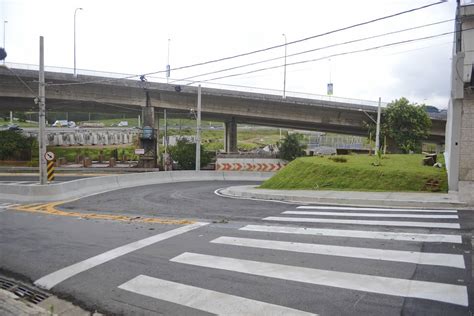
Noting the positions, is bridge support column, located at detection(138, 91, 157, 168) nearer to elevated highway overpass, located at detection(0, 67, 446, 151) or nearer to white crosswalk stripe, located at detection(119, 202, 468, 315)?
elevated highway overpass, located at detection(0, 67, 446, 151)

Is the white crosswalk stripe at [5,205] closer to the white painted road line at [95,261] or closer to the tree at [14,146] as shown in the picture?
the white painted road line at [95,261]

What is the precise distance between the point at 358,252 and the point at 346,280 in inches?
64.8

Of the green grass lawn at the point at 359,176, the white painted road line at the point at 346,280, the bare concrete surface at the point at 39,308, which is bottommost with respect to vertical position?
the bare concrete surface at the point at 39,308

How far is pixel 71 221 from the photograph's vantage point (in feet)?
42.2

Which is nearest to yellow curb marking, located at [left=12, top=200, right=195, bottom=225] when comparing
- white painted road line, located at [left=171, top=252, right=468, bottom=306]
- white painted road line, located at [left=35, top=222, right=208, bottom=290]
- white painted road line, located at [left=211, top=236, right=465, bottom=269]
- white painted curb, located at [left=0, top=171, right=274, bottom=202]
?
white painted curb, located at [left=0, top=171, right=274, bottom=202]

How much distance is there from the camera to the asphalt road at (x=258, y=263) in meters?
5.41

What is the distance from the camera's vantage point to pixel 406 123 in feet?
159

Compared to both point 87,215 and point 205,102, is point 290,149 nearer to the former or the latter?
point 205,102

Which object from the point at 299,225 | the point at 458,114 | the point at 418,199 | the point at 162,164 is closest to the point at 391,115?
the point at 162,164

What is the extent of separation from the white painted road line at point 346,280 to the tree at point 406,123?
147 ft

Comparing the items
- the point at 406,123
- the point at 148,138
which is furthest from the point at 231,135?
the point at 406,123

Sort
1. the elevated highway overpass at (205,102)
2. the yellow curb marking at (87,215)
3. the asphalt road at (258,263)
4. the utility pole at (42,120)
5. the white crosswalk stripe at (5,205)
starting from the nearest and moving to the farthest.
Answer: the asphalt road at (258,263)
the yellow curb marking at (87,215)
the white crosswalk stripe at (5,205)
the utility pole at (42,120)
the elevated highway overpass at (205,102)

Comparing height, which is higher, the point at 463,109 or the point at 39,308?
the point at 463,109

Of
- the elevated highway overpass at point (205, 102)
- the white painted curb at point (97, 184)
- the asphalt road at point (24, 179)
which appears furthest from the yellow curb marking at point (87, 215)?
the elevated highway overpass at point (205, 102)
